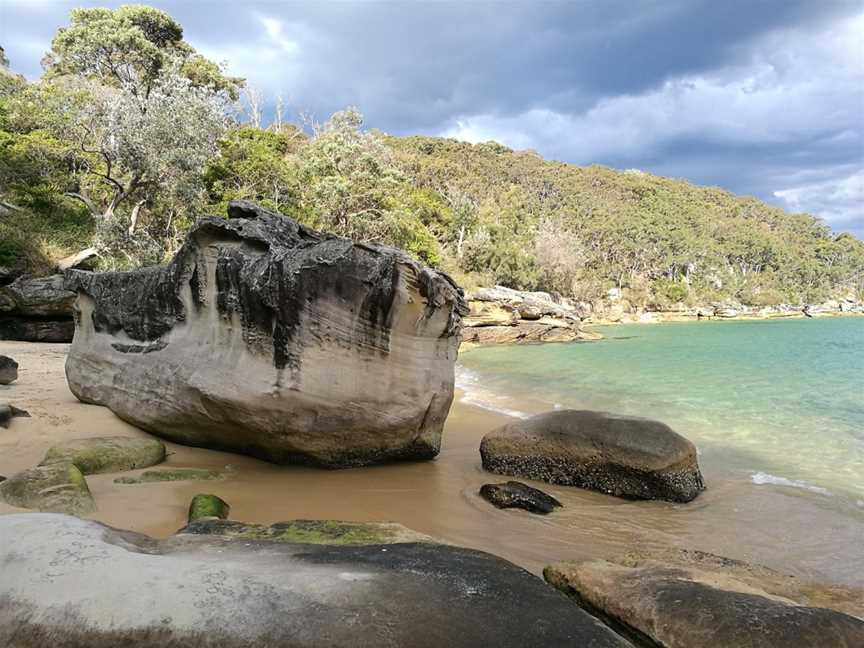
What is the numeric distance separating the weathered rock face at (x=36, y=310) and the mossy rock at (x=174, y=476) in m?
10.7

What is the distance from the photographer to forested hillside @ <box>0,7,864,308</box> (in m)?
19.0

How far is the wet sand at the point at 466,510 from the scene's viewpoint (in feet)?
15.6

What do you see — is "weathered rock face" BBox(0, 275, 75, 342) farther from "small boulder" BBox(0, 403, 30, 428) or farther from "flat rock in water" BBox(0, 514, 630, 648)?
"flat rock in water" BBox(0, 514, 630, 648)

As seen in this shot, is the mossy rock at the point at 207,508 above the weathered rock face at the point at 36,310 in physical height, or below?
below

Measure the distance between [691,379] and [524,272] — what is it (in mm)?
30230

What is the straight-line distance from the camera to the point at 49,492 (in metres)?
4.08

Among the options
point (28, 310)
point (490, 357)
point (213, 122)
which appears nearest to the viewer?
point (28, 310)

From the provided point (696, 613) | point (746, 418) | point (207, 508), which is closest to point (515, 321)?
point (746, 418)

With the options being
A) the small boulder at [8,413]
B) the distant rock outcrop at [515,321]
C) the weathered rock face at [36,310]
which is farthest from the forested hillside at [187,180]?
the small boulder at [8,413]

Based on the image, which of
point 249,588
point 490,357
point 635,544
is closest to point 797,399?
point 635,544

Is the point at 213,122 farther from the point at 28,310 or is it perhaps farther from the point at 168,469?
the point at 168,469

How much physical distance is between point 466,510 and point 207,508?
2508mm

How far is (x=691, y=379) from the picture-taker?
16969 millimetres

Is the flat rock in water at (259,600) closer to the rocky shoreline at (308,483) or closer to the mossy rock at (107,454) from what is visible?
the rocky shoreline at (308,483)
